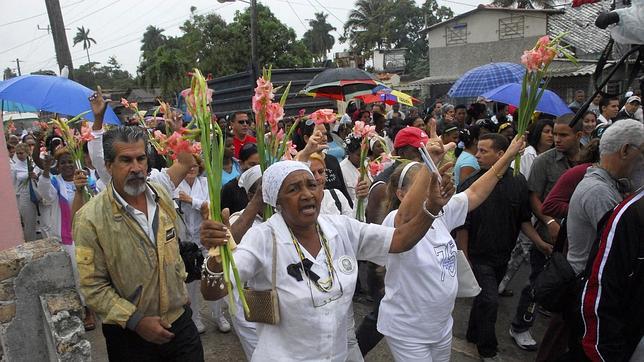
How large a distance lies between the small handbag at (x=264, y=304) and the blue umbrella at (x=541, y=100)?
17.6 ft

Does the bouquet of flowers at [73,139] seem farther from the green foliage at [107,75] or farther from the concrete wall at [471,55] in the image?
the green foliage at [107,75]

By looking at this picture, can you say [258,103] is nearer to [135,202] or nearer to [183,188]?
[135,202]

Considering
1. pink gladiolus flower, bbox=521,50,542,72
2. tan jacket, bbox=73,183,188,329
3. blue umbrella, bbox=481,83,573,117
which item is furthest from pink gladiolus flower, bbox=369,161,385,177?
blue umbrella, bbox=481,83,573,117

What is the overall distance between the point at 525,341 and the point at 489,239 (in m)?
1.08

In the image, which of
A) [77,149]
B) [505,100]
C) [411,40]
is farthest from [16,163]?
[411,40]

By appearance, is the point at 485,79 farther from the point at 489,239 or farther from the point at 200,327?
the point at 200,327

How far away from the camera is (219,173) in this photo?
91.0 inches

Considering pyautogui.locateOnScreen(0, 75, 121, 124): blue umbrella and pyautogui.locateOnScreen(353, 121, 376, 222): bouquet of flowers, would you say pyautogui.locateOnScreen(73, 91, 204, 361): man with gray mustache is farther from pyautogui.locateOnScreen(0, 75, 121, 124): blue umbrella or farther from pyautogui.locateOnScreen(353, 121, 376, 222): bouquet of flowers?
pyautogui.locateOnScreen(0, 75, 121, 124): blue umbrella

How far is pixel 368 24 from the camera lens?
59.1 meters

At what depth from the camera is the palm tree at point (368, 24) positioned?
57.9m

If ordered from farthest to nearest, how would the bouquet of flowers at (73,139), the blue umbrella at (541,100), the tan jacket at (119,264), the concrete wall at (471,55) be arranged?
the concrete wall at (471,55), the blue umbrella at (541,100), the bouquet of flowers at (73,139), the tan jacket at (119,264)

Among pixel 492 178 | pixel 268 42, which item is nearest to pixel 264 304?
pixel 492 178

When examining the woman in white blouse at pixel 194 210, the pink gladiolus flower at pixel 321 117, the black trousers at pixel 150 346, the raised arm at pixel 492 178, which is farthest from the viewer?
the woman in white blouse at pixel 194 210

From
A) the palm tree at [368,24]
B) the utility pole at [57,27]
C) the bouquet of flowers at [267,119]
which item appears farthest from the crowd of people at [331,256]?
the palm tree at [368,24]
